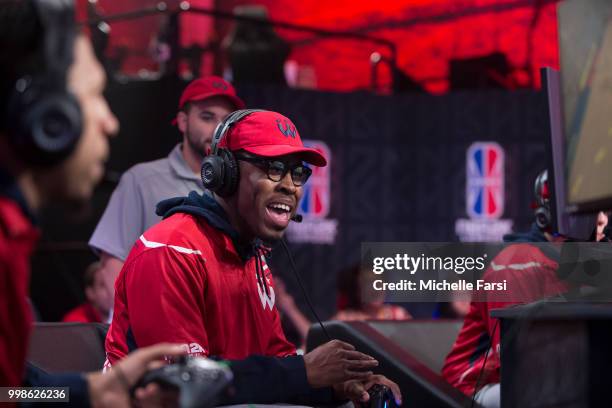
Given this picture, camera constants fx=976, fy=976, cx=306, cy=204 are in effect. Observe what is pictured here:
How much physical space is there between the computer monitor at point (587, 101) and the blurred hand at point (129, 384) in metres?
0.84

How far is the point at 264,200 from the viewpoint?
2.28m

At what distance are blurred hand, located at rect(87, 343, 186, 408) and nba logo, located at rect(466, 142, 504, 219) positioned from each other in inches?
233

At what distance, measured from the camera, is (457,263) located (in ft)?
6.77

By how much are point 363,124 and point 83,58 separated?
587cm

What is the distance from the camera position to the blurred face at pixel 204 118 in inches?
129

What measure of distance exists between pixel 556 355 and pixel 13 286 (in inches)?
38.7

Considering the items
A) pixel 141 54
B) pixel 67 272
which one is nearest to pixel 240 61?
pixel 141 54

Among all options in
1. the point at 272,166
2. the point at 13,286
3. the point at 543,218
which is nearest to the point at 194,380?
the point at 13,286

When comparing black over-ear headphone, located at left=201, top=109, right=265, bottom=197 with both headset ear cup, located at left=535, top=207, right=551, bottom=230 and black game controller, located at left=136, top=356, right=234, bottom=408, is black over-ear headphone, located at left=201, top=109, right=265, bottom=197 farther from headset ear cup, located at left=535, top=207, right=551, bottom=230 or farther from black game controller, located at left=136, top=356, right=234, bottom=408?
headset ear cup, located at left=535, top=207, right=551, bottom=230

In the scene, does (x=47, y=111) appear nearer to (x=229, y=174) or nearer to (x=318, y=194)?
(x=229, y=174)

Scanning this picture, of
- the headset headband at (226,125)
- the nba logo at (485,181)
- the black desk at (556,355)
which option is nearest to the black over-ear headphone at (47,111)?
the black desk at (556,355)

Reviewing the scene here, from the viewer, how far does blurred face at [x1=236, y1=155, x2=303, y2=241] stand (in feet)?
7.48

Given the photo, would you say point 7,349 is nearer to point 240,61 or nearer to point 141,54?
point 240,61

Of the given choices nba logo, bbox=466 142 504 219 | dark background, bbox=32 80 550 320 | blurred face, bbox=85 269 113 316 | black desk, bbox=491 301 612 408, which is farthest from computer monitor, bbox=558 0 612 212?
nba logo, bbox=466 142 504 219
